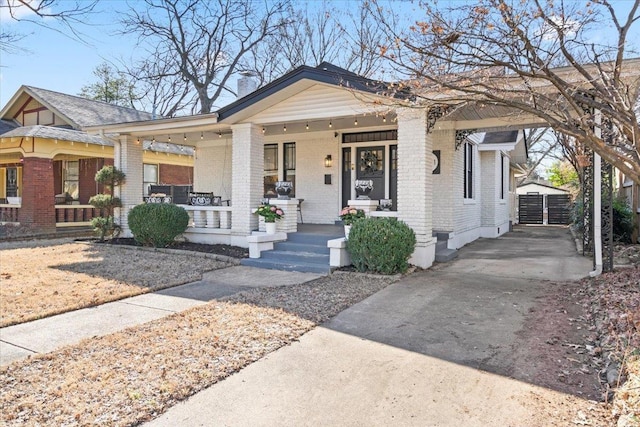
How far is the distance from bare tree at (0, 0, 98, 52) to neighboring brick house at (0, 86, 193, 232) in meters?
6.45

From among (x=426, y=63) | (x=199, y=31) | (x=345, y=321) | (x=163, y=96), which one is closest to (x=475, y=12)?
(x=426, y=63)

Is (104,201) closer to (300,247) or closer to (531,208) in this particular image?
(300,247)

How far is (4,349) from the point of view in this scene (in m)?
4.21

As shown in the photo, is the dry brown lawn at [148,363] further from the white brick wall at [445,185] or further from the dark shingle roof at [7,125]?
the dark shingle roof at [7,125]

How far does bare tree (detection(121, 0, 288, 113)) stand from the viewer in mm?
21891

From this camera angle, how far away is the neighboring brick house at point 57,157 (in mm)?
14258

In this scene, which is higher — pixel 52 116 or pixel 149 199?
pixel 52 116

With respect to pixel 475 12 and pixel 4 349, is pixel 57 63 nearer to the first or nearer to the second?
pixel 4 349

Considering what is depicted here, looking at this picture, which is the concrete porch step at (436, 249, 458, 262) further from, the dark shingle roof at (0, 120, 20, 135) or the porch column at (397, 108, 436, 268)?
the dark shingle roof at (0, 120, 20, 135)

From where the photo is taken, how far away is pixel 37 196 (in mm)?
14234

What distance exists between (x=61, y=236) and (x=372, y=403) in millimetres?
14429

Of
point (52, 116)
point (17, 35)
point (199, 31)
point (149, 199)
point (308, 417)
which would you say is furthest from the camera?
point (199, 31)

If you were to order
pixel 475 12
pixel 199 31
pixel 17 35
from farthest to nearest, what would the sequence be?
pixel 199 31, pixel 17 35, pixel 475 12

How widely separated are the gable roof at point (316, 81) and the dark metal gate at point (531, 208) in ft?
64.4
